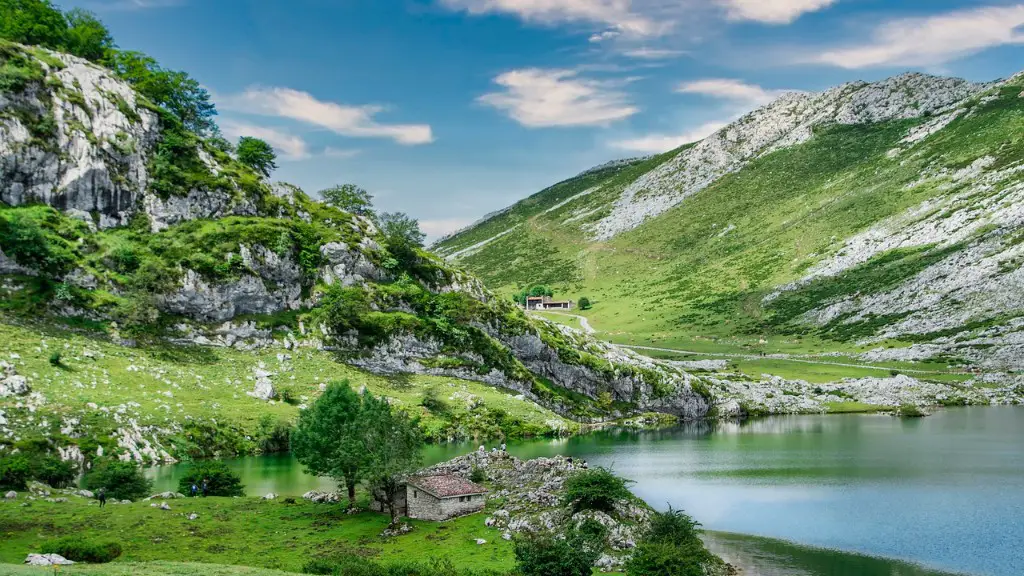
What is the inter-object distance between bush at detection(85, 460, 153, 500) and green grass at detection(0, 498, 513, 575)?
358 centimetres

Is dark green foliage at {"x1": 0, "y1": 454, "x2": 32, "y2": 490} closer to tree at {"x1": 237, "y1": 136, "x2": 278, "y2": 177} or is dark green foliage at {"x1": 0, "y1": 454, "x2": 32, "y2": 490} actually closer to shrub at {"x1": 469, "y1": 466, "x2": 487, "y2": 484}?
shrub at {"x1": 469, "y1": 466, "x2": 487, "y2": 484}

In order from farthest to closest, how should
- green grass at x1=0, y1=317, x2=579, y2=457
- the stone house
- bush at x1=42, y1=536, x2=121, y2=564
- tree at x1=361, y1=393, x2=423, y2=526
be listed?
green grass at x1=0, y1=317, x2=579, y2=457 < the stone house < tree at x1=361, y1=393, x2=423, y2=526 < bush at x1=42, y1=536, x2=121, y2=564

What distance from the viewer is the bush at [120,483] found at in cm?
5528

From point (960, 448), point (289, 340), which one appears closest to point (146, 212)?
point (289, 340)

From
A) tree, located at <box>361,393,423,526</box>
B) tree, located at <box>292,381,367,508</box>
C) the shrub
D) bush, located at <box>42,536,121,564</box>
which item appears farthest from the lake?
bush, located at <box>42,536,121,564</box>

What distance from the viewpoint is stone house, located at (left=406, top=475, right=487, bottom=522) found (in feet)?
170

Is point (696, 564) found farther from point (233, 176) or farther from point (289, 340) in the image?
point (233, 176)

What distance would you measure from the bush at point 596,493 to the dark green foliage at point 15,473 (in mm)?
45473

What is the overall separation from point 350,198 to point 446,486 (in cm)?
13575

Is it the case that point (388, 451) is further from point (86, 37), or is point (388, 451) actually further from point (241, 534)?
point (86, 37)

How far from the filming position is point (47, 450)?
6494 centimetres

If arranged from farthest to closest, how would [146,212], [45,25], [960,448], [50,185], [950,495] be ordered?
[45,25]
[146,212]
[50,185]
[960,448]
[950,495]

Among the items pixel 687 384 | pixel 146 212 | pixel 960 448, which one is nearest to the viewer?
pixel 960 448

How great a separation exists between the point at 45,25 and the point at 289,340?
83283 millimetres
